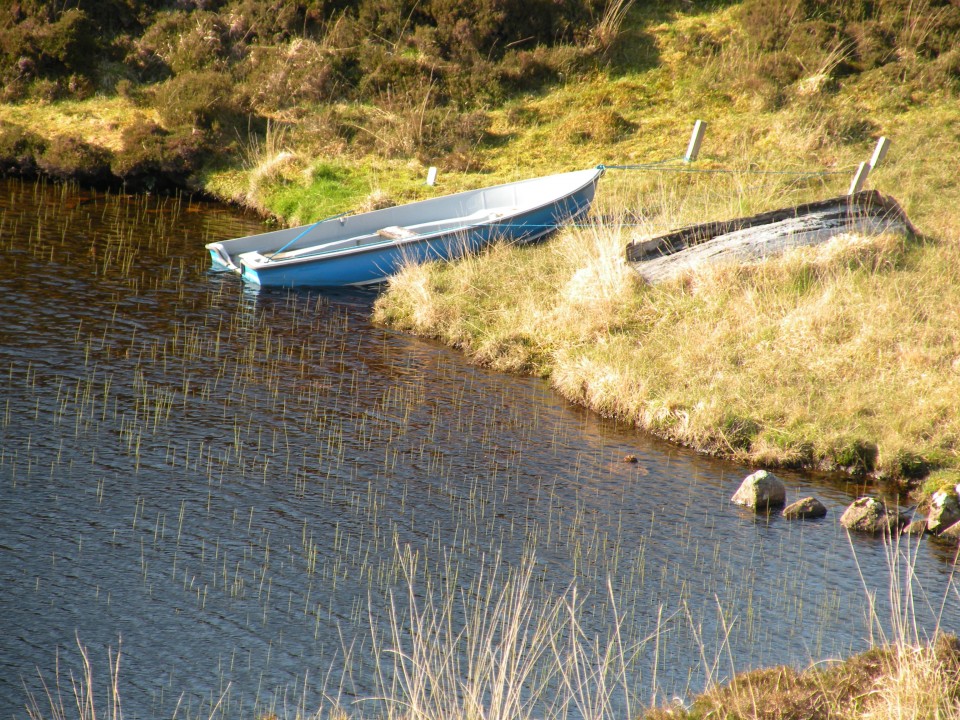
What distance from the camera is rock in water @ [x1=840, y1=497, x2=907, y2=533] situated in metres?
8.86

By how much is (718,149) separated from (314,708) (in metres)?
18.7

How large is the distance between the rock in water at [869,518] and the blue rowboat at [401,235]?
332 inches

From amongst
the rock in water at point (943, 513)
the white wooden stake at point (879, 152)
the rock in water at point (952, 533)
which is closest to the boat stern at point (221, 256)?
the rock in water at point (943, 513)

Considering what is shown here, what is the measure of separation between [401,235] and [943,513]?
34.9 ft

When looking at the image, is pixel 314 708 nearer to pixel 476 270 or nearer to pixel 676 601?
pixel 676 601

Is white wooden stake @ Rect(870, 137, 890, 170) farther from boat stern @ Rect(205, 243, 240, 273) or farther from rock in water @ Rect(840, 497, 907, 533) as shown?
boat stern @ Rect(205, 243, 240, 273)

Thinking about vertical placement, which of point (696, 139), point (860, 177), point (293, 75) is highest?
point (293, 75)

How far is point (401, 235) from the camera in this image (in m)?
17.0

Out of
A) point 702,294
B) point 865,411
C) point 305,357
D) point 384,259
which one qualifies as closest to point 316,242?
point 384,259

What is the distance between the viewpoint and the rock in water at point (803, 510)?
9062mm

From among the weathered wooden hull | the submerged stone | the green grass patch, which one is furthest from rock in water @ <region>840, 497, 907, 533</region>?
the green grass patch

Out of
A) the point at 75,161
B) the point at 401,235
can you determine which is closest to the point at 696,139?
the point at 401,235

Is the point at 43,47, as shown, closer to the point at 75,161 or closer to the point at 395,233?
the point at 75,161

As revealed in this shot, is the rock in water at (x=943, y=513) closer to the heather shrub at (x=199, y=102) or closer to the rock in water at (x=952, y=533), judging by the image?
the rock in water at (x=952, y=533)
